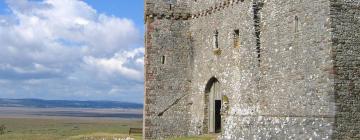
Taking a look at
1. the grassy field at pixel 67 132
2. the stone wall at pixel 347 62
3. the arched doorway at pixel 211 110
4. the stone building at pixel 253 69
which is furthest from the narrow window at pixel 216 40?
the stone wall at pixel 347 62

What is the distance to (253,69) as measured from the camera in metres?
27.4

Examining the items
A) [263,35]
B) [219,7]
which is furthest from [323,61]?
[219,7]

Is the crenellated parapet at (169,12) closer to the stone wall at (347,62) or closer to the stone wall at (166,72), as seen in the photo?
the stone wall at (166,72)

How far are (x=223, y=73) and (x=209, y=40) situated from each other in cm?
225

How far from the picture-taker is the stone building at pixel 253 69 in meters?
21.9

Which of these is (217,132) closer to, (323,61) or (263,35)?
(263,35)

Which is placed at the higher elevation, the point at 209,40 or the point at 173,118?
the point at 209,40

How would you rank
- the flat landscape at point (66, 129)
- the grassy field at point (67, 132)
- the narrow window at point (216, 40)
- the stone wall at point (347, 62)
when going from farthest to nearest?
1. the flat landscape at point (66, 129)
2. the grassy field at point (67, 132)
3. the narrow window at point (216, 40)
4. the stone wall at point (347, 62)

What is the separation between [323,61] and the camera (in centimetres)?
2223

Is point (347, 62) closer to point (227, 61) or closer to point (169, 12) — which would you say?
point (227, 61)

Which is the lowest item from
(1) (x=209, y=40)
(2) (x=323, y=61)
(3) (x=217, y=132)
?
(3) (x=217, y=132)

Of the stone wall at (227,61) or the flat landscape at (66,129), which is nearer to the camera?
the stone wall at (227,61)

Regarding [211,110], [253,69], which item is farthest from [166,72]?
[253,69]

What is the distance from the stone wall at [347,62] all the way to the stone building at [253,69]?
0.11ft
